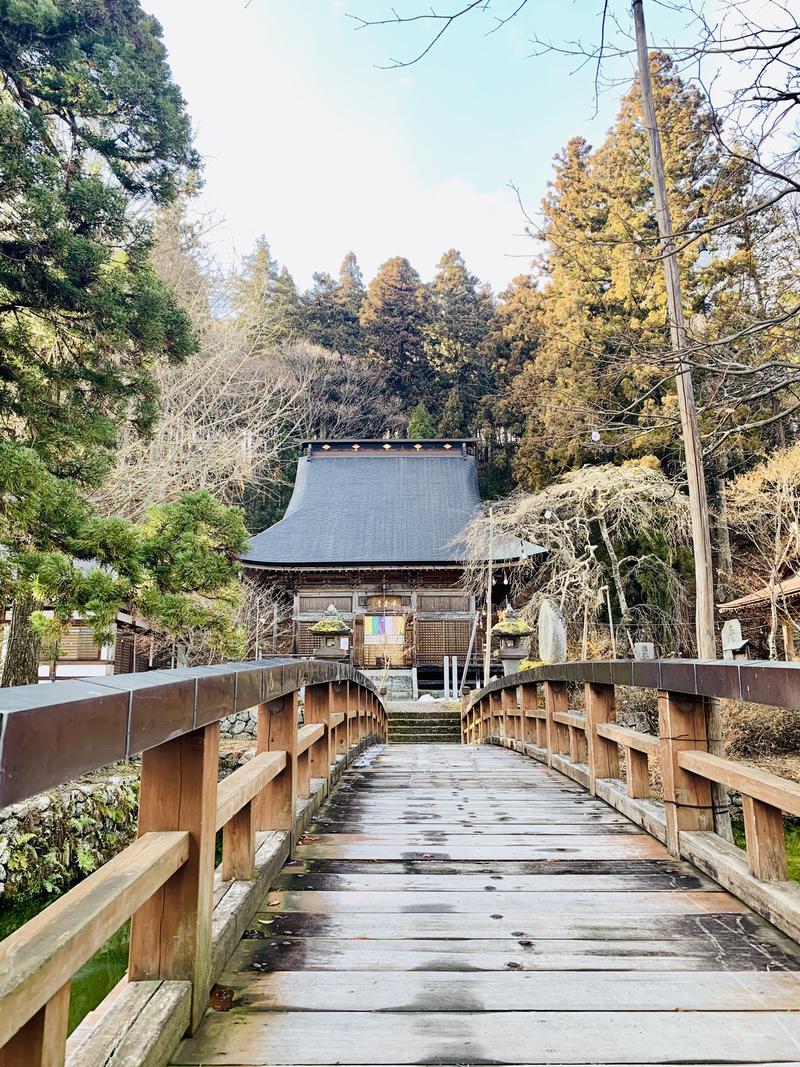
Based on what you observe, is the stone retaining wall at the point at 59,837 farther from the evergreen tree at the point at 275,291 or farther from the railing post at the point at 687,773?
the evergreen tree at the point at 275,291

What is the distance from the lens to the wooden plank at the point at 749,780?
1.69m

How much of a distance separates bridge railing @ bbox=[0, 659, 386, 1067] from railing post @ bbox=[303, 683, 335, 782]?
0.87 metres

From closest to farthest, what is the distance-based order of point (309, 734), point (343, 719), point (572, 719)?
point (309, 734) < point (572, 719) < point (343, 719)

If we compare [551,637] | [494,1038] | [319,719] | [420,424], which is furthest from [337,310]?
[494,1038]

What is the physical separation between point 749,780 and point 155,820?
1580mm

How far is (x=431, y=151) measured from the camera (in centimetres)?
484

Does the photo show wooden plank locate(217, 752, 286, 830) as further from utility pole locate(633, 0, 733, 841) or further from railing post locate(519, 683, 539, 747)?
utility pole locate(633, 0, 733, 841)

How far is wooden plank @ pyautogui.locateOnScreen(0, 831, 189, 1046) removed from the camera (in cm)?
77

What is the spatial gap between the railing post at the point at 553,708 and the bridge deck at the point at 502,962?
5.89ft

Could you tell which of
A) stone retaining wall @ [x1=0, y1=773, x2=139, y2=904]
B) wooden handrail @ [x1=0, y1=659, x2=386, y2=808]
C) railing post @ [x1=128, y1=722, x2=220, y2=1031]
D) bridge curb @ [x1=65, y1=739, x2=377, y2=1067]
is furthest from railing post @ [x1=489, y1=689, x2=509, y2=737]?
wooden handrail @ [x1=0, y1=659, x2=386, y2=808]

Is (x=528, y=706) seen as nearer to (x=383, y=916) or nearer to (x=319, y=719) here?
(x=319, y=719)

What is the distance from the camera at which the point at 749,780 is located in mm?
1896

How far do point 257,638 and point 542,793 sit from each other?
11.4 m

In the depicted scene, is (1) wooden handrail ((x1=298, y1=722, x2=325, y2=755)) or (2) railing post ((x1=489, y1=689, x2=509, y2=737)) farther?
(2) railing post ((x1=489, y1=689, x2=509, y2=737))
